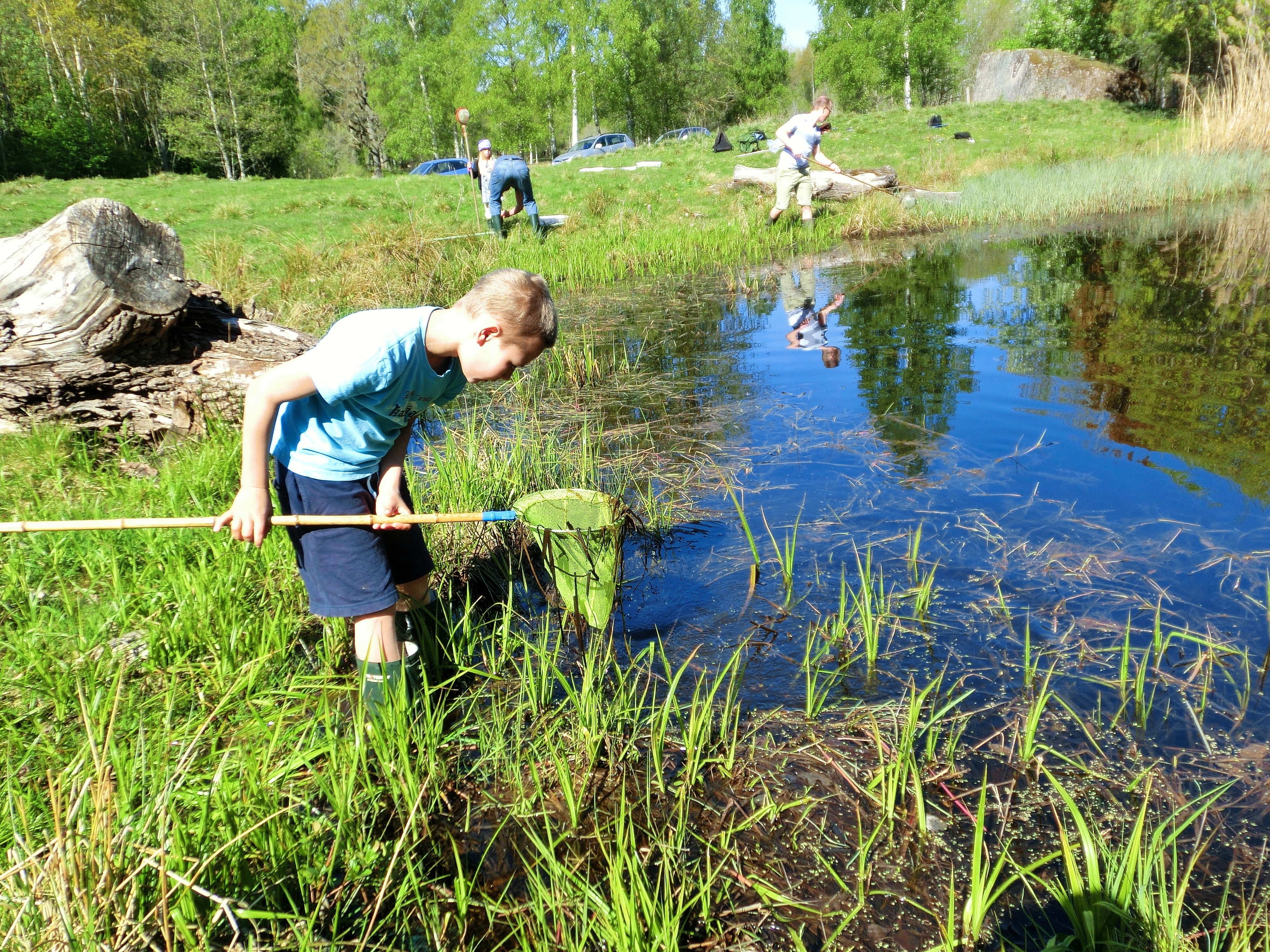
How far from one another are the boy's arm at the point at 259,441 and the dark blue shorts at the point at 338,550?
0.81ft

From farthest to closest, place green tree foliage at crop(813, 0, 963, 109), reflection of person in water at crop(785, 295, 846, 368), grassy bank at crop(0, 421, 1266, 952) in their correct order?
green tree foliage at crop(813, 0, 963, 109) → reflection of person in water at crop(785, 295, 846, 368) → grassy bank at crop(0, 421, 1266, 952)

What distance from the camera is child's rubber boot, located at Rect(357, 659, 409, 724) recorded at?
224 centimetres

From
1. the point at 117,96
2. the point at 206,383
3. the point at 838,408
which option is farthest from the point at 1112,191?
the point at 117,96

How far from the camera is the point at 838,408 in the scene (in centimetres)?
537

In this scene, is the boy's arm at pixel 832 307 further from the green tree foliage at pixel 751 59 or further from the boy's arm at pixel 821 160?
the green tree foliage at pixel 751 59

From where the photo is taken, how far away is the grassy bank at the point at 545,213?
8.39 m

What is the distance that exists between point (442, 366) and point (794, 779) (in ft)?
5.30

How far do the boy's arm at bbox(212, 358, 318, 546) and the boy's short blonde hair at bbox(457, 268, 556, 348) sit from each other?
50cm

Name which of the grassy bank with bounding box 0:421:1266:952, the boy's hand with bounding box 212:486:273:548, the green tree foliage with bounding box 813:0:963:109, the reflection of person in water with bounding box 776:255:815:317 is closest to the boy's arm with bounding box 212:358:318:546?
the boy's hand with bounding box 212:486:273:548

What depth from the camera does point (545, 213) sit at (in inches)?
586

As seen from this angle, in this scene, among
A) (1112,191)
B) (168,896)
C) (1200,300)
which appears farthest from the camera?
(1112,191)

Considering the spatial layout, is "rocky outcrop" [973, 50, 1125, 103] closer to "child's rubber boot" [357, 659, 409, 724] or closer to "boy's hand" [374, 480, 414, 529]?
"boy's hand" [374, 480, 414, 529]

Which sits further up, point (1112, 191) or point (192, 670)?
point (1112, 191)

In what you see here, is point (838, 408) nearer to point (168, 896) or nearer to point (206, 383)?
point (206, 383)
